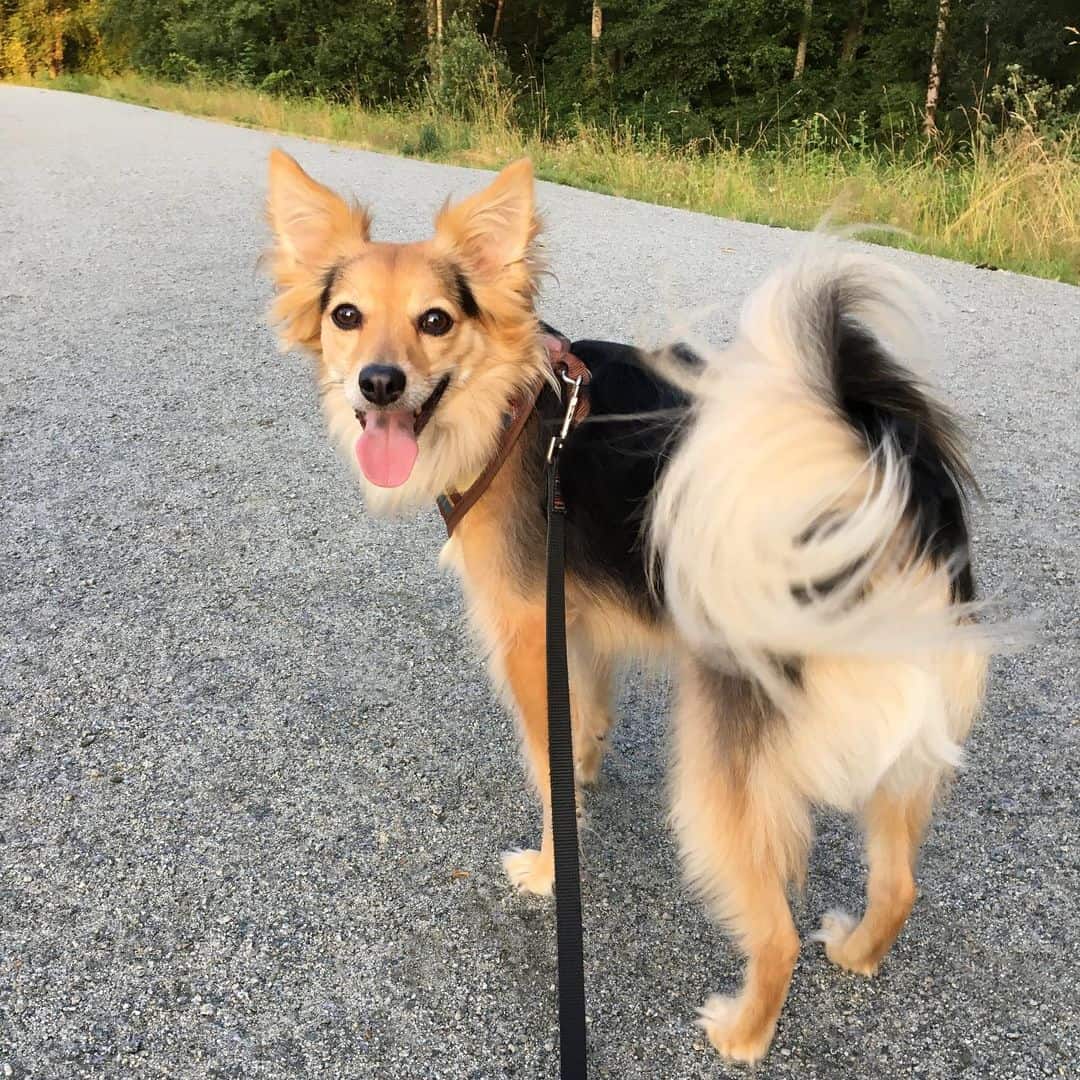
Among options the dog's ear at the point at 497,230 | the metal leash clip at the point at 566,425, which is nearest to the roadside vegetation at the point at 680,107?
the metal leash clip at the point at 566,425

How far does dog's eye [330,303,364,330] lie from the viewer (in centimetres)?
239

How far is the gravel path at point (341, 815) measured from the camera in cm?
192

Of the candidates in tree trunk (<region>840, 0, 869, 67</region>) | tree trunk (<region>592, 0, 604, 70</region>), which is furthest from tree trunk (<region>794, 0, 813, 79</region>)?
tree trunk (<region>592, 0, 604, 70</region>)

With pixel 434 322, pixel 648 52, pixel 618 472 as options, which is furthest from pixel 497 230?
pixel 648 52

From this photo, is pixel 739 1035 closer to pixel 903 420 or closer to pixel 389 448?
pixel 903 420

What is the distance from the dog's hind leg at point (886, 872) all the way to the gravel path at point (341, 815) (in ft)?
0.25

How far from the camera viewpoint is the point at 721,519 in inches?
58.3

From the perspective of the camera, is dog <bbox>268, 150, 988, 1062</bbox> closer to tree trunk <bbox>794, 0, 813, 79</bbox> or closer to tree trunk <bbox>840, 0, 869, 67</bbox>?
tree trunk <bbox>794, 0, 813, 79</bbox>

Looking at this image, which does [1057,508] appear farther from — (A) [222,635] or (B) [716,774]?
(A) [222,635]

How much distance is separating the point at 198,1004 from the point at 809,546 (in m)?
1.64

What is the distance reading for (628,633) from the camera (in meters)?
2.18

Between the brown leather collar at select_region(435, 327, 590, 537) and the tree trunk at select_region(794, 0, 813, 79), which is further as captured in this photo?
the tree trunk at select_region(794, 0, 813, 79)

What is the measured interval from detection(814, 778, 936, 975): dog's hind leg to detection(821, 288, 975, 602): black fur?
466 mm

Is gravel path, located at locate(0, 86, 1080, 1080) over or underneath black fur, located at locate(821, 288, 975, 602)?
underneath
